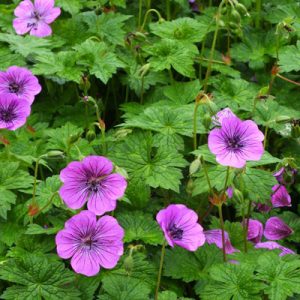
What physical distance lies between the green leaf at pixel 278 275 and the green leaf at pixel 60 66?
130cm

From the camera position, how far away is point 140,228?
95.3 inches

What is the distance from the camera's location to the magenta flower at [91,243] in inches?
81.7

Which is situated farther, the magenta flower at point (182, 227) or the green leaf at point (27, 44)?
the green leaf at point (27, 44)

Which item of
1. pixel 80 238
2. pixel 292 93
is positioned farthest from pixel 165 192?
pixel 292 93

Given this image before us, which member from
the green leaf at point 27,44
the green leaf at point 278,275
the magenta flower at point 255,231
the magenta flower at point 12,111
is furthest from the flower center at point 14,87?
the green leaf at point 278,275

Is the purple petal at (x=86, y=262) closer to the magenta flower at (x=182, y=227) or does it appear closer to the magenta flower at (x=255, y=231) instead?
the magenta flower at (x=182, y=227)

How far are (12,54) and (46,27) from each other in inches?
13.3

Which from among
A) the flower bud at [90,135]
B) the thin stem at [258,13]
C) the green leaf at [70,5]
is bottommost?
the flower bud at [90,135]

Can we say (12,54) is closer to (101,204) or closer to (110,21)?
(110,21)

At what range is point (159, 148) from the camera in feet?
8.62

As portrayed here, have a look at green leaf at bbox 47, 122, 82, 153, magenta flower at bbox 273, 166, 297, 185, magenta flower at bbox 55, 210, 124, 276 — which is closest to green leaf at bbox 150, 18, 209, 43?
green leaf at bbox 47, 122, 82, 153

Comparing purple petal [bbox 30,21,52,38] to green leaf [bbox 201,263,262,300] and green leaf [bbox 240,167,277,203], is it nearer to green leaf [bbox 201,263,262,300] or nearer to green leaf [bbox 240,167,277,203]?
green leaf [bbox 240,167,277,203]

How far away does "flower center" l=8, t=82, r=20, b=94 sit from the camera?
2703 mm

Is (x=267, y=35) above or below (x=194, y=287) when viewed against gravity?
above
